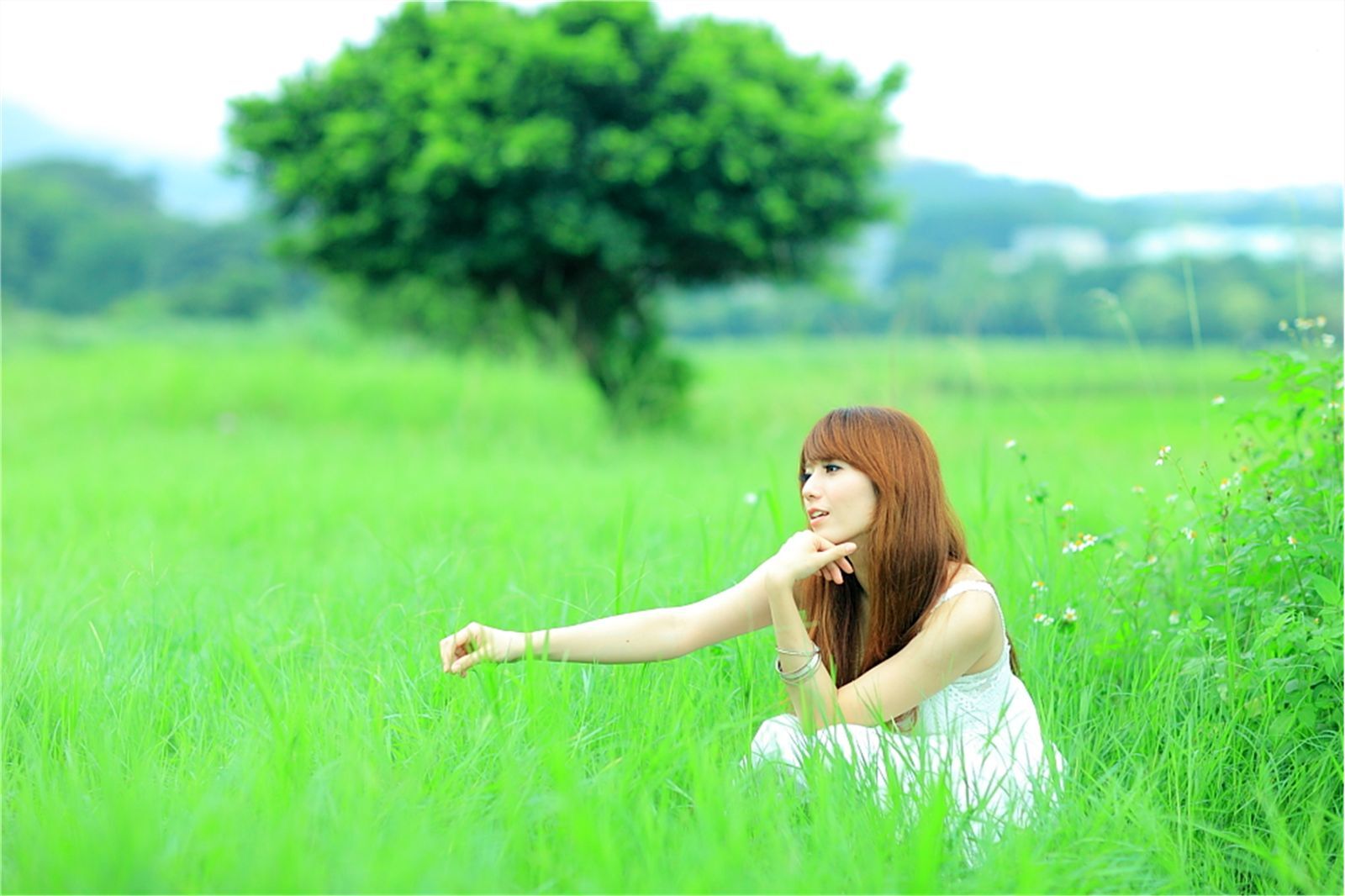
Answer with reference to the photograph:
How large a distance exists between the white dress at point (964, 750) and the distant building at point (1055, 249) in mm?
12547

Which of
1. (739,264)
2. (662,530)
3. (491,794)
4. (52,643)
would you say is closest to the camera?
(491,794)

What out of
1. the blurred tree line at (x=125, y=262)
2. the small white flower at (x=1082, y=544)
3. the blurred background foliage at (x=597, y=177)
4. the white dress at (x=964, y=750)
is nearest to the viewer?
the white dress at (x=964, y=750)

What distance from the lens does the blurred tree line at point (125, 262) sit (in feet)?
124

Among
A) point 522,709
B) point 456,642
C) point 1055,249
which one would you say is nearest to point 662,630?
point 522,709

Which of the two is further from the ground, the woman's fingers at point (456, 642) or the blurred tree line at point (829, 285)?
the blurred tree line at point (829, 285)

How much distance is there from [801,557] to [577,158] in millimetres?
7038

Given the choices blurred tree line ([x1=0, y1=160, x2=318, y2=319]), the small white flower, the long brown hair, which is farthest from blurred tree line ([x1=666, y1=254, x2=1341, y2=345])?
blurred tree line ([x1=0, y1=160, x2=318, y2=319])

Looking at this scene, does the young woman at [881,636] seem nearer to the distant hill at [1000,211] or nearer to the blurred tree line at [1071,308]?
the blurred tree line at [1071,308]

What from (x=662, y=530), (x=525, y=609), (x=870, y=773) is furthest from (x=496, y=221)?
(x=870, y=773)

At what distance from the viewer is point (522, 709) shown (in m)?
2.54

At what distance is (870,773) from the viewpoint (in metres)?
2.37

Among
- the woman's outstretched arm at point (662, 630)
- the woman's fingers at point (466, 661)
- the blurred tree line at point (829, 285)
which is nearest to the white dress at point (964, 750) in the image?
the woman's outstretched arm at point (662, 630)

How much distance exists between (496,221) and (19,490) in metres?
4.20

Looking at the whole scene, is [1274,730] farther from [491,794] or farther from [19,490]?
[19,490]
